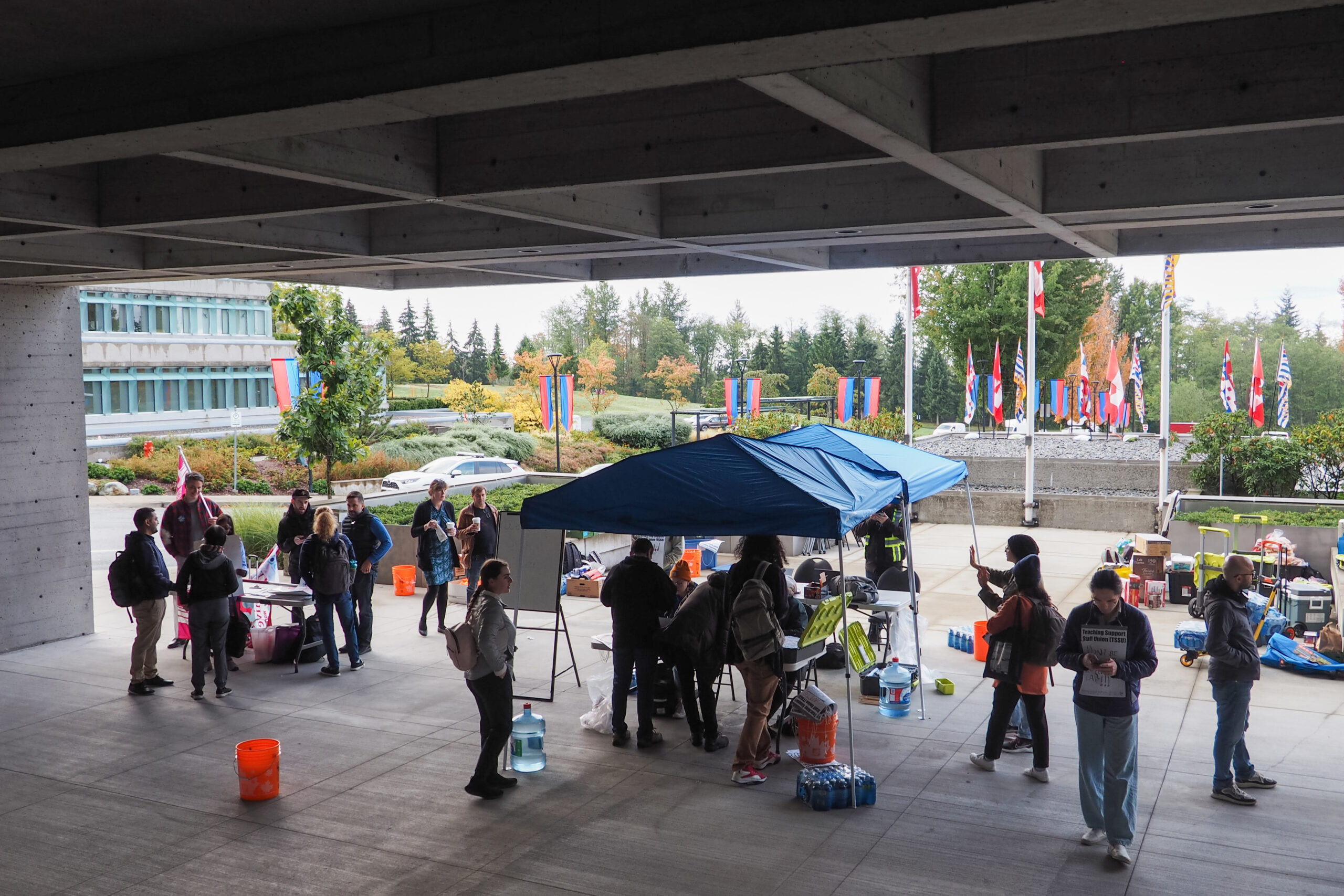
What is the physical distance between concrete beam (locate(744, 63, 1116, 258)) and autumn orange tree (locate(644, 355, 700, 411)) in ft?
227

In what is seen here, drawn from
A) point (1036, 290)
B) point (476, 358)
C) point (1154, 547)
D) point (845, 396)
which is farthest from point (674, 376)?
point (1154, 547)

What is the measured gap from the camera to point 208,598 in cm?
1014

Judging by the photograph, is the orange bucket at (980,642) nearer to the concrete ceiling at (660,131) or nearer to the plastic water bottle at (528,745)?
the concrete ceiling at (660,131)

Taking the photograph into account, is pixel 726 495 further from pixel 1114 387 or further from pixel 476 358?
pixel 476 358

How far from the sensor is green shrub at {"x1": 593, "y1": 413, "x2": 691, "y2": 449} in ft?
162

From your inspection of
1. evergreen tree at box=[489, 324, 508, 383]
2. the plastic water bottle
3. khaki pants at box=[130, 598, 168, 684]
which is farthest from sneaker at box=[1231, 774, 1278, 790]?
evergreen tree at box=[489, 324, 508, 383]

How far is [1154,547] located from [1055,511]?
29.6 feet

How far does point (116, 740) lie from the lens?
905cm

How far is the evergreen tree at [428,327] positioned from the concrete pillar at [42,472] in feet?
299

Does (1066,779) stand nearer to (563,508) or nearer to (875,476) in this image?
(875,476)

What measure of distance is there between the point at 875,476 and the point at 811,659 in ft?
5.72

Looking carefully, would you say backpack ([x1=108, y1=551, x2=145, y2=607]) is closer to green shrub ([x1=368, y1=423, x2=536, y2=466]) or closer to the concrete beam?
the concrete beam

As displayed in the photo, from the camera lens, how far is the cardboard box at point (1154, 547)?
14.9m

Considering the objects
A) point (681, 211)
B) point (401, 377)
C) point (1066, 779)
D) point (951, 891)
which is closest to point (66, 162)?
point (681, 211)
